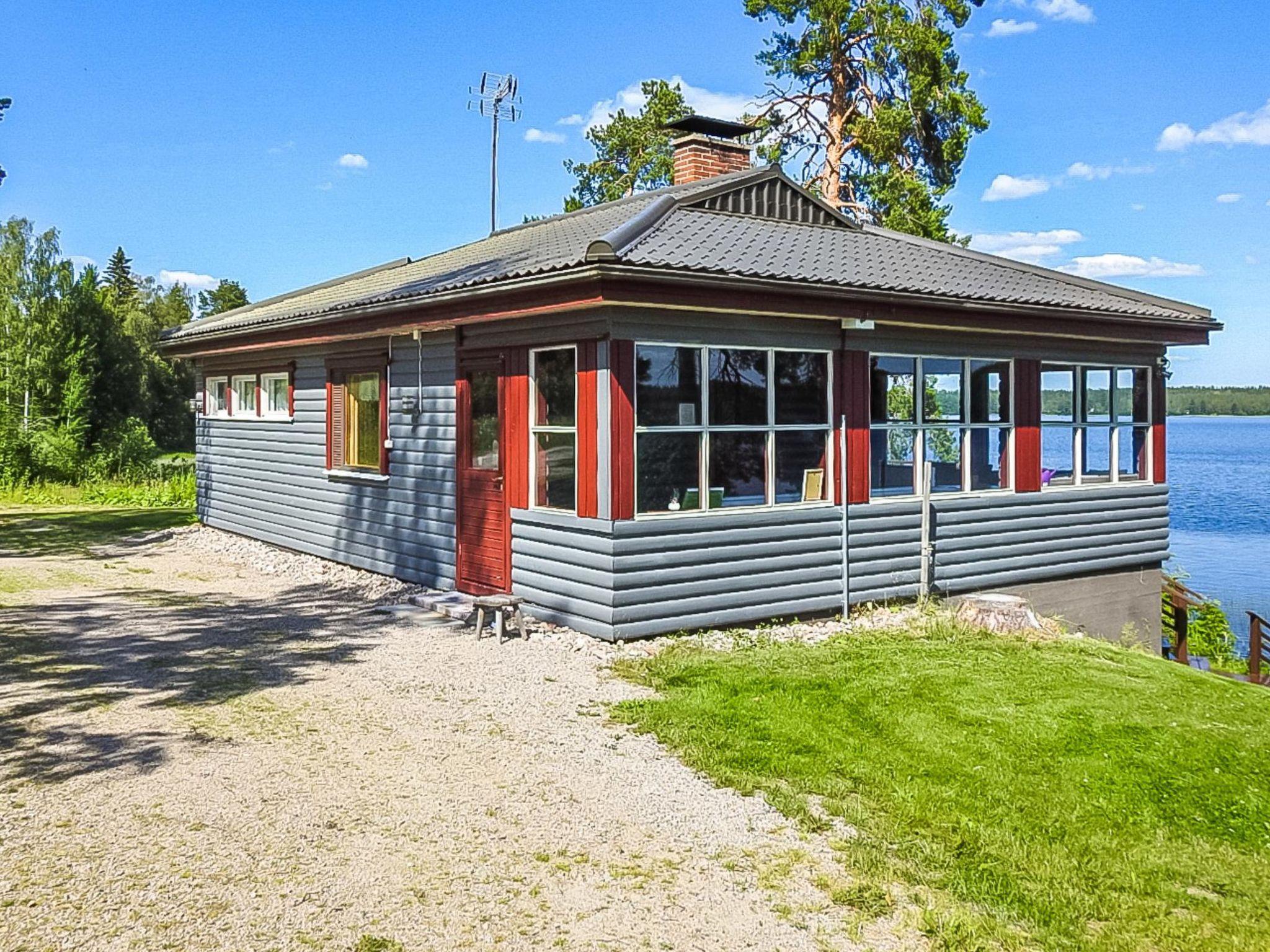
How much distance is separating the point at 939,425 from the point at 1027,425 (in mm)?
1096

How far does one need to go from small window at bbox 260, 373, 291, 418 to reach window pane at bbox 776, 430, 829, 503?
21.8 feet

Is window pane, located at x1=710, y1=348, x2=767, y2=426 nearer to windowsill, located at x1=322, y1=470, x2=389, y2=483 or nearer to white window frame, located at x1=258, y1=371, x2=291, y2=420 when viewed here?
windowsill, located at x1=322, y1=470, x2=389, y2=483

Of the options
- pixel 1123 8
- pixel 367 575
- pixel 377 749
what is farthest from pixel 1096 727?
pixel 1123 8

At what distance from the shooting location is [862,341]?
8.73 m

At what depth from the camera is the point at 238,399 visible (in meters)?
14.0

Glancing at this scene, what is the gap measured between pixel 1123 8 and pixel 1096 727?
24141 millimetres

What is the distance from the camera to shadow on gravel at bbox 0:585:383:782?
204 inches

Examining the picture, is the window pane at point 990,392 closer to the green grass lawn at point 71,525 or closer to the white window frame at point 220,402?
the white window frame at point 220,402

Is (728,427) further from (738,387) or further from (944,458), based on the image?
(944,458)

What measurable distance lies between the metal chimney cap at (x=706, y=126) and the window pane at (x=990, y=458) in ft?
15.6

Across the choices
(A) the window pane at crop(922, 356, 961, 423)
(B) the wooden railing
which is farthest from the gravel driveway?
(B) the wooden railing

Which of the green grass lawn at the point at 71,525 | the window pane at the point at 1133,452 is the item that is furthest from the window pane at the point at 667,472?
the green grass lawn at the point at 71,525

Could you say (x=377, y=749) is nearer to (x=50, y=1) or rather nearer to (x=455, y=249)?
(x=455, y=249)

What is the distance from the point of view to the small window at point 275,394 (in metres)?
12.5
